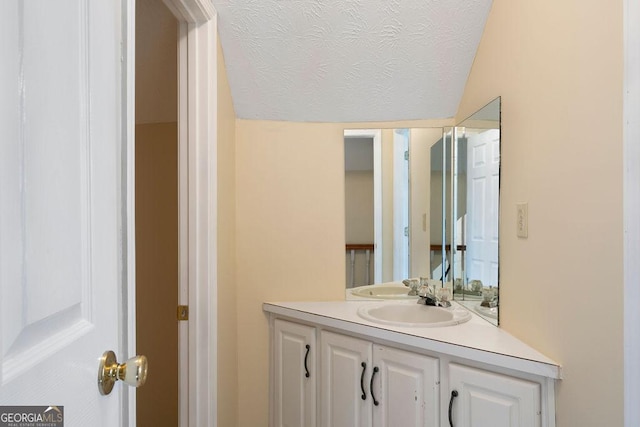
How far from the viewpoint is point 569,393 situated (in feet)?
3.64

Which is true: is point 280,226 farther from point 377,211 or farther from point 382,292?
point 382,292

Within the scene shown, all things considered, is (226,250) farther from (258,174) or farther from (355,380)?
(355,380)

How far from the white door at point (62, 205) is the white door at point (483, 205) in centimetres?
143

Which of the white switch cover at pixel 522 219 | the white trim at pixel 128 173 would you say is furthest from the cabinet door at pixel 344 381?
the white trim at pixel 128 173

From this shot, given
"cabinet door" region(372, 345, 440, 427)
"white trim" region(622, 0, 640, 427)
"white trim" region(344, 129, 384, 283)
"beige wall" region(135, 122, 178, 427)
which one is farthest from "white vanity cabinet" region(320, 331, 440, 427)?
"beige wall" region(135, 122, 178, 427)

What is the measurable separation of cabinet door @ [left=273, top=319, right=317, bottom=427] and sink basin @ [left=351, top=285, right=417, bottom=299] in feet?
1.28

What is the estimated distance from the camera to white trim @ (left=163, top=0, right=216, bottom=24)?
1315mm

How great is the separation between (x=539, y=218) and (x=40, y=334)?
136 centimetres

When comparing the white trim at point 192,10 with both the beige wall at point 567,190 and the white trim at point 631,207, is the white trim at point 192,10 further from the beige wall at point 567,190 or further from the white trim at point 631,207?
the white trim at point 631,207

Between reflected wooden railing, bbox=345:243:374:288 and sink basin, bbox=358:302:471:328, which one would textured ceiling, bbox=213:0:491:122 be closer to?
reflected wooden railing, bbox=345:243:374:288

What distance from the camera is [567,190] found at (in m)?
1.12

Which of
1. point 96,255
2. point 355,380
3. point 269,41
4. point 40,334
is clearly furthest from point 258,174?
point 40,334

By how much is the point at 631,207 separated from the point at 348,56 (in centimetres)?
126

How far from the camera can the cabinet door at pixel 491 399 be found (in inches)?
47.0
